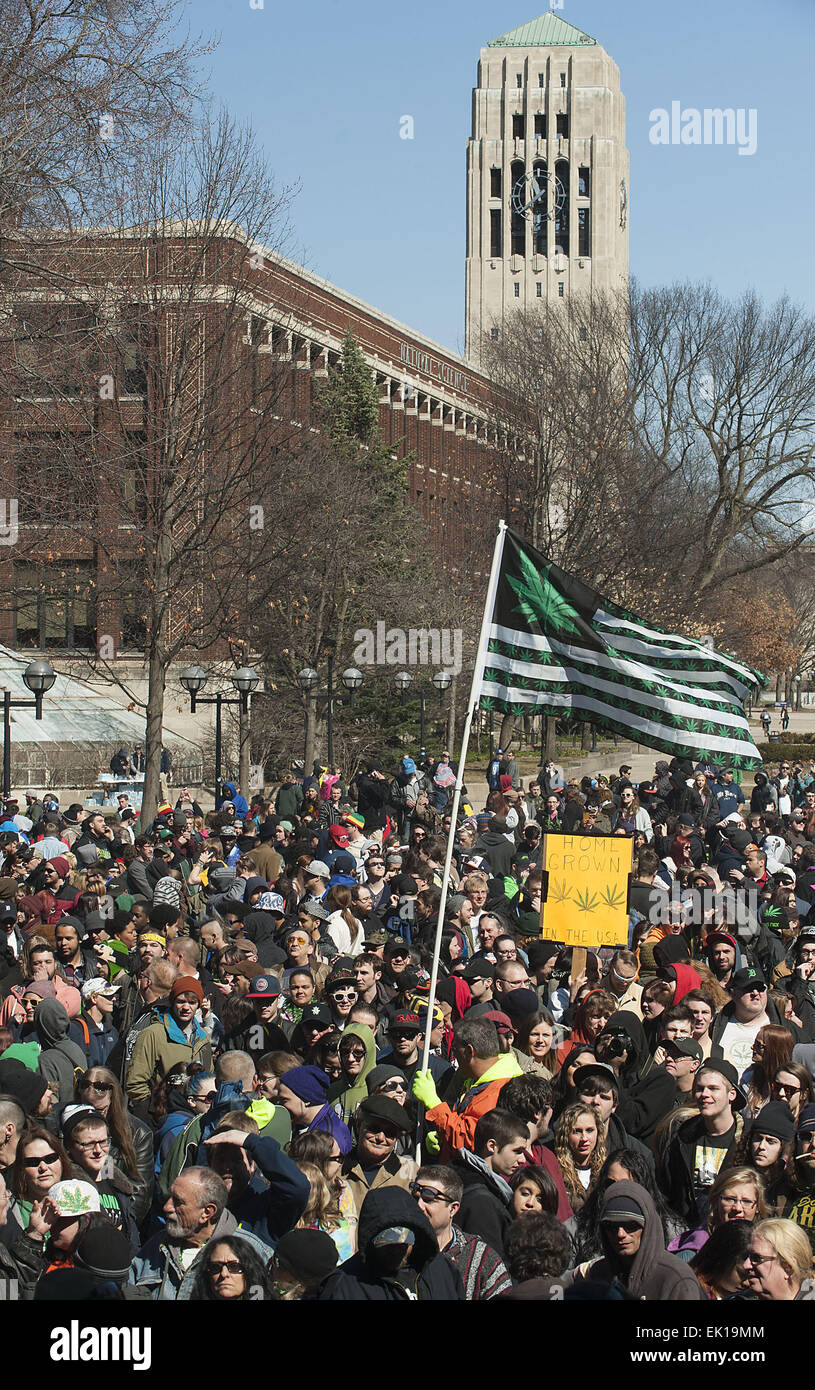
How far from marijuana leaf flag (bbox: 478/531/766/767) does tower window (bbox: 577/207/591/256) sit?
10559cm

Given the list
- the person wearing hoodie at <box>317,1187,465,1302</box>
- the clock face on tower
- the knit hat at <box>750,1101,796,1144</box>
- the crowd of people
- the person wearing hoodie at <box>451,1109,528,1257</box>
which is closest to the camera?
the person wearing hoodie at <box>317,1187,465,1302</box>

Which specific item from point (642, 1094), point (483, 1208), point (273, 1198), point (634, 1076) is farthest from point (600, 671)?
point (273, 1198)

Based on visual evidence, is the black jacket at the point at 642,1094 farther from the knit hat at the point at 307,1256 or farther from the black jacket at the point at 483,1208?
the knit hat at the point at 307,1256

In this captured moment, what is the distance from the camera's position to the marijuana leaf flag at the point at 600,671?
30.5 feet

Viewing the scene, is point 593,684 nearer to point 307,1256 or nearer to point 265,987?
point 265,987

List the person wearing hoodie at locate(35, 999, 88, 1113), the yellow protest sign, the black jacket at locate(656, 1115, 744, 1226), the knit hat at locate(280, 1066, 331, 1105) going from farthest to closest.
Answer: the yellow protest sign, the person wearing hoodie at locate(35, 999, 88, 1113), the knit hat at locate(280, 1066, 331, 1105), the black jacket at locate(656, 1115, 744, 1226)

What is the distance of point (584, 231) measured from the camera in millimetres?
111125

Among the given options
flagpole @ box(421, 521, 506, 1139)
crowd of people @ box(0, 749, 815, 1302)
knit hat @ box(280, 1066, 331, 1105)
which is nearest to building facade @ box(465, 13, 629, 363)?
crowd of people @ box(0, 749, 815, 1302)

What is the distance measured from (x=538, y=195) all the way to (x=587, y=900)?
351 feet

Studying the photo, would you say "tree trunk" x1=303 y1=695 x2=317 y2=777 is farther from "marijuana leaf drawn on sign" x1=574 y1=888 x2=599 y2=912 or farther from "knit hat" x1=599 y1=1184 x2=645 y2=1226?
"knit hat" x1=599 y1=1184 x2=645 y2=1226

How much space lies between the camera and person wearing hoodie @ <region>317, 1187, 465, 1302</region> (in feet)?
15.0

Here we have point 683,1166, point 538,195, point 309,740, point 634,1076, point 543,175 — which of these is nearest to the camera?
point 683,1166

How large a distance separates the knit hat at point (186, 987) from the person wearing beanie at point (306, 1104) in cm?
125

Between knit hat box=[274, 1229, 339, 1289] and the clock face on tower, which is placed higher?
the clock face on tower
